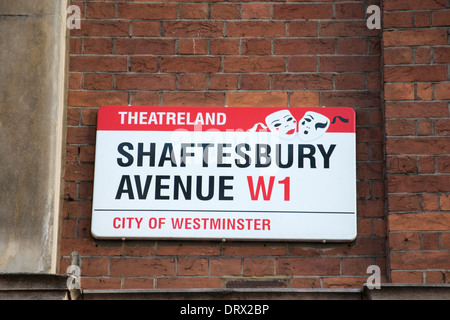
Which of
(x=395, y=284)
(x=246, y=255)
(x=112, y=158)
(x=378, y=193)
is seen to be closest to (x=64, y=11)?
(x=112, y=158)

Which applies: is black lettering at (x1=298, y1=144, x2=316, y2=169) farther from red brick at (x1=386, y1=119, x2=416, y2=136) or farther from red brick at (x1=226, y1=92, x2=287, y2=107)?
red brick at (x1=386, y1=119, x2=416, y2=136)

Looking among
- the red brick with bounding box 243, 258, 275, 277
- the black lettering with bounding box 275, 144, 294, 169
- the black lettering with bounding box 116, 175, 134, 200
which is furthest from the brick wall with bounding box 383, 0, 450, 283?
the black lettering with bounding box 116, 175, 134, 200

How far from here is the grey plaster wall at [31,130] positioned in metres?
4.67

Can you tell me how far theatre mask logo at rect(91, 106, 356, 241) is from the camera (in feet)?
15.6

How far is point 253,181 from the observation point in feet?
15.8

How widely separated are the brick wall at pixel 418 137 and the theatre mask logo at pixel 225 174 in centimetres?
27

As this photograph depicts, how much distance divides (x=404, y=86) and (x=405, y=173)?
1.74ft

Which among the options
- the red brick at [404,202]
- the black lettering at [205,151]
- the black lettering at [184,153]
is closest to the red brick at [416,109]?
the red brick at [404,202]

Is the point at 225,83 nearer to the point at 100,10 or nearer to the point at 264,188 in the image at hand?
the point at 264,188

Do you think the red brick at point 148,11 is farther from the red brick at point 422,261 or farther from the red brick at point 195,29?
the red brick at point 422,261

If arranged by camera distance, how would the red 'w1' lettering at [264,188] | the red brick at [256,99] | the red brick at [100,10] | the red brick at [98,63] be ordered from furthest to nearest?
1. the red brick at [100,10]
2. the red brick at [98,63]
3. the red brick at [256,99]
4. the red 'w1' lettering at [264,188]

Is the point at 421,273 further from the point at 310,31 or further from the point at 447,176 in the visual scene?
the point at 310,31

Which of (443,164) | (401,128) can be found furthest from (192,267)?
(443,164)

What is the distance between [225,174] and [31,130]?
3.83 ft
